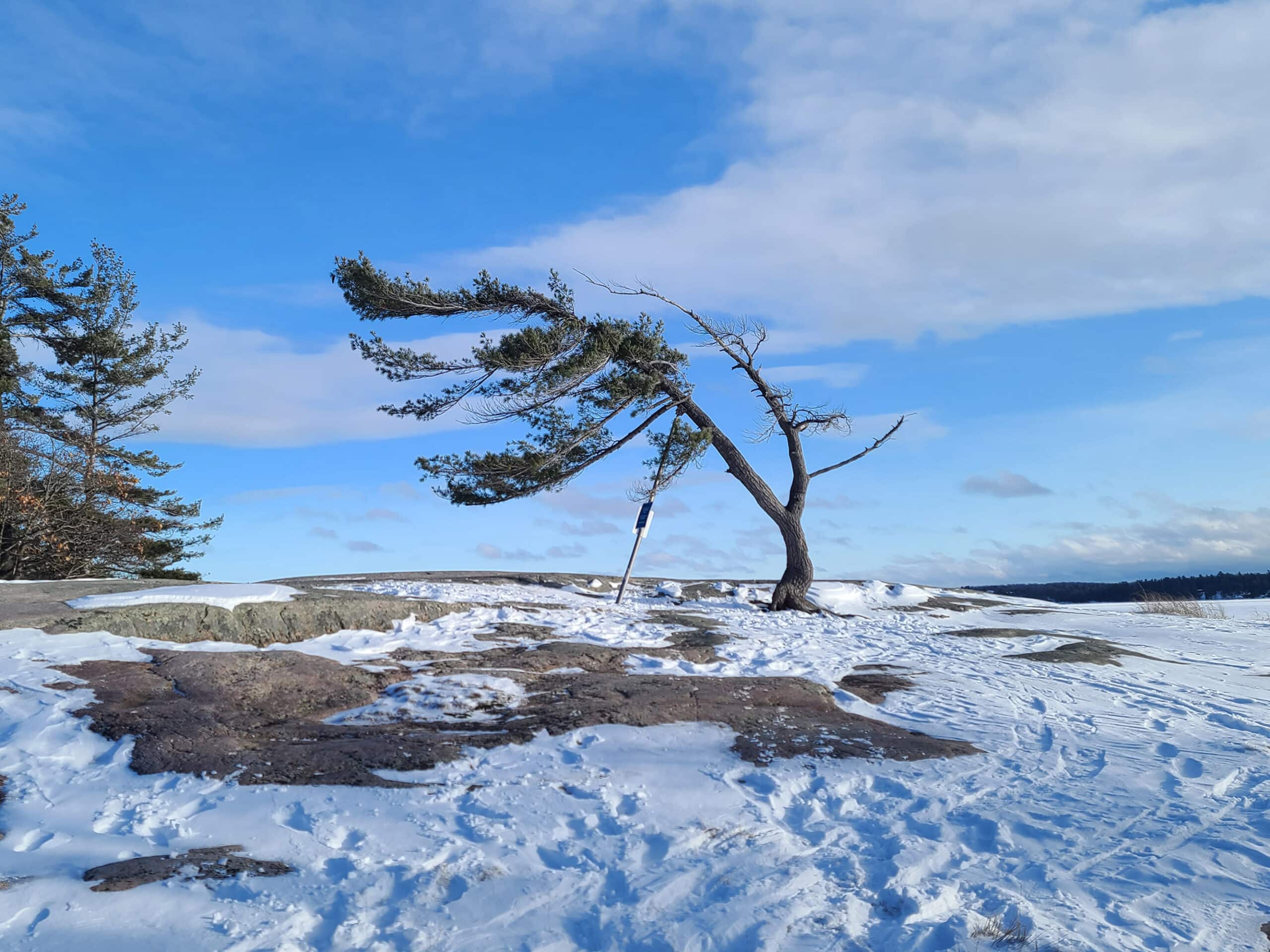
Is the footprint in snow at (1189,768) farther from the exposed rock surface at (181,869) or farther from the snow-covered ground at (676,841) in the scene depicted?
the exposed rock surface at (181,869)

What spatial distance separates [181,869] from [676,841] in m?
2.33

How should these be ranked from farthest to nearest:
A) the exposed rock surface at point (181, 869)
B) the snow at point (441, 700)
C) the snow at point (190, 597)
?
1. the snow at point (190, 597)
2. the snow at point (441, 700)
3. the exposed rock surface at point (181, 869)

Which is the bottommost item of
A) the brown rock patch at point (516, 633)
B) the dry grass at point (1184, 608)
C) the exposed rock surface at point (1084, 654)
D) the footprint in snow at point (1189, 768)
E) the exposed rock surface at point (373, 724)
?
the footprint in snow at point (1189, 768)

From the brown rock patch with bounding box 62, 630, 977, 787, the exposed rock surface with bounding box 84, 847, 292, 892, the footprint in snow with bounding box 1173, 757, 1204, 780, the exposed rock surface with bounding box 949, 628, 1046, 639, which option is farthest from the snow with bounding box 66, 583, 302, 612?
the exposed rock surface with bounding box 949, 628, 1046, 639

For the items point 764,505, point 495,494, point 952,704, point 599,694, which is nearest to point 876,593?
point 764,505

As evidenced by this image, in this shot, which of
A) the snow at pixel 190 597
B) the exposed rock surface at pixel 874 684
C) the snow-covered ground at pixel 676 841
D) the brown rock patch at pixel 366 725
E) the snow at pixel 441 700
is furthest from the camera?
the snow at pixel 190 597

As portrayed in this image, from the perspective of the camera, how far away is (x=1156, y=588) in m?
28.8

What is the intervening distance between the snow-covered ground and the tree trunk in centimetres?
780

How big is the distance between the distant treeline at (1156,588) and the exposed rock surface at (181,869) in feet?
93.9

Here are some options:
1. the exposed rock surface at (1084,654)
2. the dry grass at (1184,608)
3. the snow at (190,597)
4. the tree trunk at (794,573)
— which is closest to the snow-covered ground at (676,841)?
the snow at (190,597)

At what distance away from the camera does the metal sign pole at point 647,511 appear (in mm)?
14234

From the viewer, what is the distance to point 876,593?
1689 cm

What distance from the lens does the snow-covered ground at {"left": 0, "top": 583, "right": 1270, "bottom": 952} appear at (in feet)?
10.9

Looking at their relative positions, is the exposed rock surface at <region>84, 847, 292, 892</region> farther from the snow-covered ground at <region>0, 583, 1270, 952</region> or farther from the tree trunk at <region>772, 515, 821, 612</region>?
the tree trunk at <region>772, 515, 821, 612</region>
